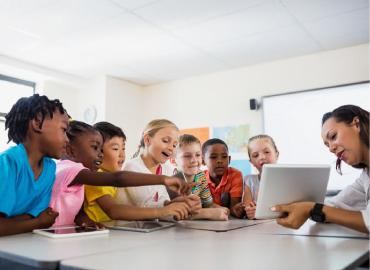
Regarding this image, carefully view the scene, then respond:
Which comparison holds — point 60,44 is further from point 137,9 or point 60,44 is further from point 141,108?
point 141,108

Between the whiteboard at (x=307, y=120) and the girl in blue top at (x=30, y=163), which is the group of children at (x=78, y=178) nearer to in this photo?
the girl in blue top at (x=30, y=163)

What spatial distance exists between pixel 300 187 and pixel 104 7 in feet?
6.89

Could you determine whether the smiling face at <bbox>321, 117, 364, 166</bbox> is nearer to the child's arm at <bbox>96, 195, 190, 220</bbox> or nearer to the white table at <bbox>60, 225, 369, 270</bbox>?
the white table at <bbox>60, 225, 369, 270</bbox>

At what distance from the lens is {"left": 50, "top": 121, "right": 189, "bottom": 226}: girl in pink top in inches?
50.2

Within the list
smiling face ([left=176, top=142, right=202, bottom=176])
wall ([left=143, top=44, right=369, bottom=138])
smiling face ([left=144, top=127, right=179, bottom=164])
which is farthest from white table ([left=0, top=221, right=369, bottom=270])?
wall ([left=143, top=44, right=369, bottom=138])

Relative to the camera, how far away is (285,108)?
3719 mm

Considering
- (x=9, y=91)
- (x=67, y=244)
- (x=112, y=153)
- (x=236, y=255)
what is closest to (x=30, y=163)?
(x=67, y=244)

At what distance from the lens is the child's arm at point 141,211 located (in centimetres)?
130

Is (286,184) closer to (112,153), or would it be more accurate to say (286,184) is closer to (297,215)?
(297,215)

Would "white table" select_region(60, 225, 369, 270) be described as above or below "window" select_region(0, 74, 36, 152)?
A: below

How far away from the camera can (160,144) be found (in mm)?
1834

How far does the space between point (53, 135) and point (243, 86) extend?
3.02 metres

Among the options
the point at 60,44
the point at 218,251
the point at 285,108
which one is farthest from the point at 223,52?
the point at 218,251

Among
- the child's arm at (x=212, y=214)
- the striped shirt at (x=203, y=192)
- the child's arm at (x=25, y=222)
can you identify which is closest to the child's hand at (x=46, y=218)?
the child's arm at (x=25, y=222)
